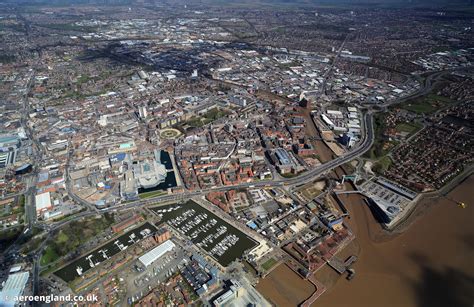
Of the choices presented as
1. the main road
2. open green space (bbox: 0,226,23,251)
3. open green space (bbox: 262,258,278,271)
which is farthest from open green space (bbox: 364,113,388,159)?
open green space (bbox: 0,226,23,251)

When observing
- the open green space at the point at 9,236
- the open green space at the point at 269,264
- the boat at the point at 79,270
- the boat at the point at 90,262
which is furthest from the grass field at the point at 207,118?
the boat at the point at 79,270

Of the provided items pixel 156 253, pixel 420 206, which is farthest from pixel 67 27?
pixel 420 206

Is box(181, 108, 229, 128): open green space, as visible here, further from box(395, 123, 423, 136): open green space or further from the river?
box(395, 123, 423, 136): open green space

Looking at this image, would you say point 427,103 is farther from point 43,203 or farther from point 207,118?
point 43,203

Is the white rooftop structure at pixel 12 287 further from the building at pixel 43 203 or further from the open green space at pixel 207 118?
the open green space at pixel 207 118

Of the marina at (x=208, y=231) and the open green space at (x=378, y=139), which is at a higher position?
the open green space at (x=378, y=139)

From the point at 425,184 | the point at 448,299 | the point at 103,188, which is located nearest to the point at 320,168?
the point at 425,184

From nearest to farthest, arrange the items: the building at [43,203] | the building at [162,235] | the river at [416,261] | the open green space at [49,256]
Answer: the river at [416,261], the open green space at [49,256], the building at [162,235], the building at [43,203]
